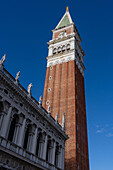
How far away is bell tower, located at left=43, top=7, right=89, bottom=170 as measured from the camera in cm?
3647

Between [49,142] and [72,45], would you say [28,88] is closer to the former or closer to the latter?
[49,142]

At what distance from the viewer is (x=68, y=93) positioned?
4419 cm

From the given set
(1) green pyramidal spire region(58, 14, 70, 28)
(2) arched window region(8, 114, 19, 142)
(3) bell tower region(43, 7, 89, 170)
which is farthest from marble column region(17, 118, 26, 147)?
(1) green pyramidal spire region(58, 14, 70, 28)

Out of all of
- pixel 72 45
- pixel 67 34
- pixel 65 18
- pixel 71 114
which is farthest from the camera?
pixel 65 18

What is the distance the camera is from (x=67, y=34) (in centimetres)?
5838

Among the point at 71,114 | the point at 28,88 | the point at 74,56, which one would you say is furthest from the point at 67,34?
the point at 28,88

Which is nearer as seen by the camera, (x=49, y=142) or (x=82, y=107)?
(x=49, y=142)

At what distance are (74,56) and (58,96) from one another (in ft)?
42.4

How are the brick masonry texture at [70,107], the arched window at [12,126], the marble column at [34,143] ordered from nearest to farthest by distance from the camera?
1. the arched window at [12,126]
2. the marble column at [34,143]
3. the brick masonry texture at [70,107]

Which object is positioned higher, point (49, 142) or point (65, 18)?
point (65, 18)

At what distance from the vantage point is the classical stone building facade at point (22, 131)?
16.4 metres

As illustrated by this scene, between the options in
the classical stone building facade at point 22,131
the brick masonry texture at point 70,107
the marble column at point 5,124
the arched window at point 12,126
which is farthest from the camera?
the brick masonry texture at point 70,107

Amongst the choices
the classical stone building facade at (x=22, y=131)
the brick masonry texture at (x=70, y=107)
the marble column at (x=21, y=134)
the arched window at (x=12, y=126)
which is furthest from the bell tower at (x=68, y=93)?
the arched window at (x=12, y=126)

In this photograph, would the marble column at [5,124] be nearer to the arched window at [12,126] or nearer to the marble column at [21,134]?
the arched window at [12,126]
